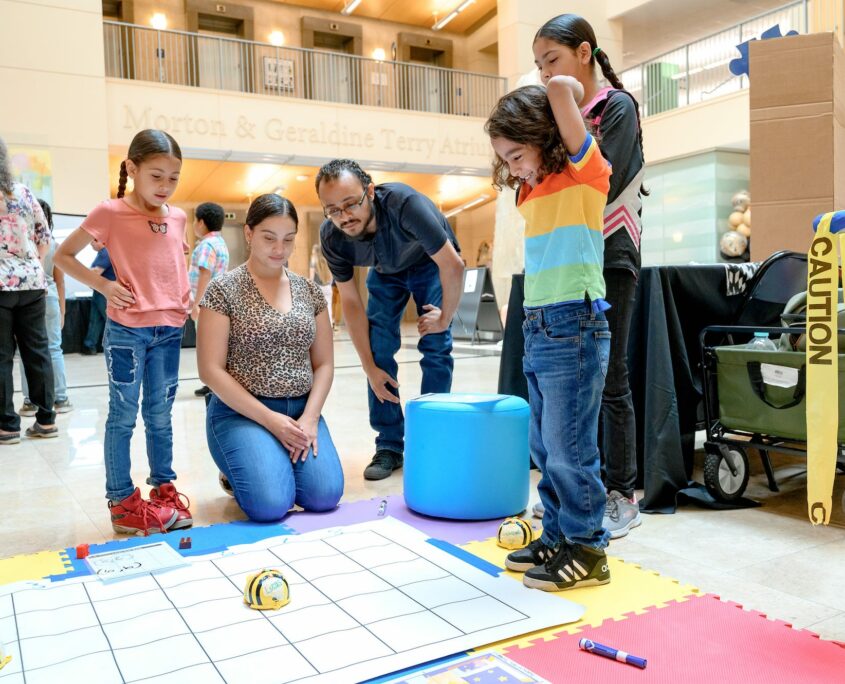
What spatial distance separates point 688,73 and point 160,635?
11.1 meters

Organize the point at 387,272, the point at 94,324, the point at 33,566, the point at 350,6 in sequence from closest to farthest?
→ the point at 33,566 → the point at 387,272 → the point at 94,324 → the point at 350,6

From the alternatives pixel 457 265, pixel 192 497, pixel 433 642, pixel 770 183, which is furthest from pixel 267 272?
pixel 770 183

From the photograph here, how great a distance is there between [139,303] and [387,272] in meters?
0.94

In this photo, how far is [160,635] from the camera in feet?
4.69

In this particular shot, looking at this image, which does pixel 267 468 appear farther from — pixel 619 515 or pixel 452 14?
pixel 452 14

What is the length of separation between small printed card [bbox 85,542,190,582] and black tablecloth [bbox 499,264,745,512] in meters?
1.36

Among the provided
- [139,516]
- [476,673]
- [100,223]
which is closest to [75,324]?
[100,223]

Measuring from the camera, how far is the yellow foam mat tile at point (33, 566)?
1812mm

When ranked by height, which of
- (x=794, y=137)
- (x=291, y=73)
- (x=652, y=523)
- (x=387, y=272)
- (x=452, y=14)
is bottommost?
(x=652, y=523)

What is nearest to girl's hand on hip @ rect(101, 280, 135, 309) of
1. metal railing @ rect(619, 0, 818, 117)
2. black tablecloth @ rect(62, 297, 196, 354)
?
black tablecloth @ rect(62, 297, 196, 354)

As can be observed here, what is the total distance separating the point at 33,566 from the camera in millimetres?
1882

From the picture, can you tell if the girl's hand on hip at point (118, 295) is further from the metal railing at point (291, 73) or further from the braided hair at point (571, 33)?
the metal railing at point (291, 73)

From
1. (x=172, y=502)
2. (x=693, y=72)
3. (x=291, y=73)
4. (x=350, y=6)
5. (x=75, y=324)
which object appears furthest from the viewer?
(x=350, y=6)

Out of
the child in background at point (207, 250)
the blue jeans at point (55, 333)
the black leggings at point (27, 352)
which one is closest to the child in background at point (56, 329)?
the blue jeans at point (55, 333)
